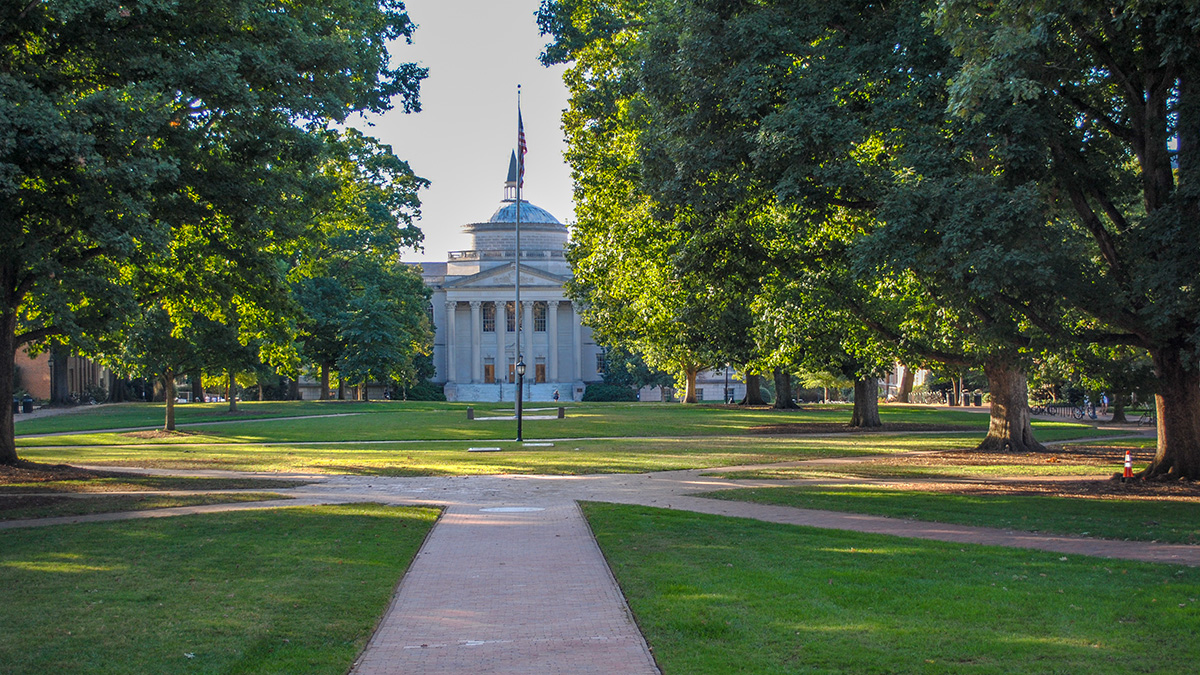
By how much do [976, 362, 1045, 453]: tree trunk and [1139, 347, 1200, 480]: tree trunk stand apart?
8.37 meters

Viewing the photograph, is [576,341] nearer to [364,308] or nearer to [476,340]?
[476,340]

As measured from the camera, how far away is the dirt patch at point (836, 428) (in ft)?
124

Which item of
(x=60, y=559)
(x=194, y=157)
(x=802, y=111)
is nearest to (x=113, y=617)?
(x=60, y=559)

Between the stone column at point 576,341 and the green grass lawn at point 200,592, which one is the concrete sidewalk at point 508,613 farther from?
the stone column at point 576,341

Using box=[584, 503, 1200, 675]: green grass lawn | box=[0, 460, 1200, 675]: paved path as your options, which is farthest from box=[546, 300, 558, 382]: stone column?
box=[584, 503, 1200, 675]: green grass lawn

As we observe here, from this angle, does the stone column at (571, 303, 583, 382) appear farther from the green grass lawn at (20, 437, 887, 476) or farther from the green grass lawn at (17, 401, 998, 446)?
the green grass lawn at (20, 437, 887, 476)

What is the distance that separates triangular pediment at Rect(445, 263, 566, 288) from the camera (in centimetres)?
9956

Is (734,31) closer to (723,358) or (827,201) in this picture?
(827,201)

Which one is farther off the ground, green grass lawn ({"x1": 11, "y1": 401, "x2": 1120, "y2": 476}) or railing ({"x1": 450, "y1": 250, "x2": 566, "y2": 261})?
railing ({"x1": 450, "y1": 250, "x2": 566, "y2": 261})

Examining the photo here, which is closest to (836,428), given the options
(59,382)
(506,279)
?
(59,382)

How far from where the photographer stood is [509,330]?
104 m

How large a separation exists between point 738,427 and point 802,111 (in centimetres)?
2574

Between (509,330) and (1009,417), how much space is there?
79.8 meters

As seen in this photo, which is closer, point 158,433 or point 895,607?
point 895,607
